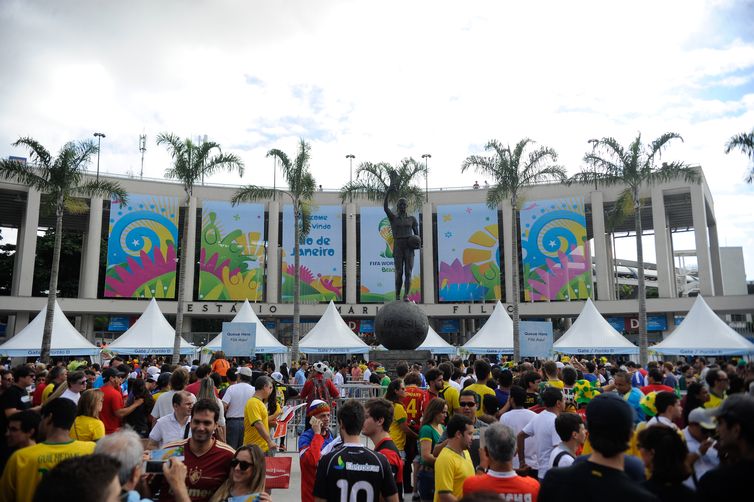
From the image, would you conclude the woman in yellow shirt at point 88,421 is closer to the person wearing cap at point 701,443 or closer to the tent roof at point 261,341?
the person wearing cap at point 701,443

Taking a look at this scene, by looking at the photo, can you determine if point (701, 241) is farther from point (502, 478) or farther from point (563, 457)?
point (502, 478)

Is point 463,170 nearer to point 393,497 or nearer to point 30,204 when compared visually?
point 393,497

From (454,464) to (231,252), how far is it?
3839cm

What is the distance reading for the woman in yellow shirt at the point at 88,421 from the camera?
5.26m

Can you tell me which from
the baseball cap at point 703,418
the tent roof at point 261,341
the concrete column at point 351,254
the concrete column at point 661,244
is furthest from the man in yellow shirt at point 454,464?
the concrete column at point 661,244

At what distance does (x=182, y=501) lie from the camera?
3236 mm

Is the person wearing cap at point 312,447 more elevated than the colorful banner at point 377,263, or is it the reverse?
the colorful banner at point 377,263

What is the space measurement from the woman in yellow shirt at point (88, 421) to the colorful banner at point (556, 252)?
3752 centimetres

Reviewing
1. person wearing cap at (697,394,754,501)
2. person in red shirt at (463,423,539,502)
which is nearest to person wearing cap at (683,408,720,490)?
person wearing cap at (697,394,754,501)

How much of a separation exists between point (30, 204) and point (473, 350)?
31.3 m

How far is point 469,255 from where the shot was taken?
42031 mm

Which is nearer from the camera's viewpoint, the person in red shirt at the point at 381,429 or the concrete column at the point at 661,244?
the person in red shirt at the point at 381,429

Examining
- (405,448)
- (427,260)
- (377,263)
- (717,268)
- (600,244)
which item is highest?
(600,244)

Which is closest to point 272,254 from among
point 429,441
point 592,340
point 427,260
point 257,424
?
point 427,260
